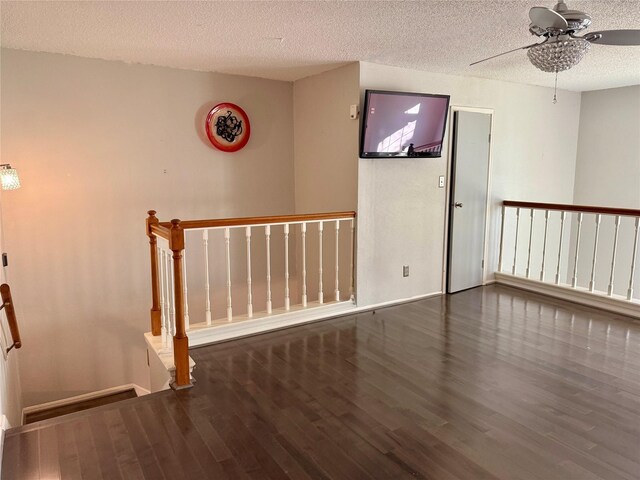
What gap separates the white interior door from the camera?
4.89 m

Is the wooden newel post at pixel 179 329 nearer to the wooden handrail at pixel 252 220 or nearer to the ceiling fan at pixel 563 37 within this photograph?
the wooden handrail at pixel 252 220

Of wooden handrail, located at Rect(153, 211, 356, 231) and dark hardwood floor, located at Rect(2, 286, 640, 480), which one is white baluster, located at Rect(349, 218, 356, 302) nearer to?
wooden handrail, located at Rect(153, 211, 356, 231)

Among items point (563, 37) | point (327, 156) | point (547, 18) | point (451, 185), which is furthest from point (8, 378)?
point (451, 185)

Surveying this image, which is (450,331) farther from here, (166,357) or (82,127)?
(82,127)

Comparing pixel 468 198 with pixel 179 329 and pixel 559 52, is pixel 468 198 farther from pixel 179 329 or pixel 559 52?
pixel 179 329

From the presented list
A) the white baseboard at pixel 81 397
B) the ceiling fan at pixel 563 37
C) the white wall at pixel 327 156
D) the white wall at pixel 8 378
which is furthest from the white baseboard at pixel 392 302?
the white wall at pixel 8 378

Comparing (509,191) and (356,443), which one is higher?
(509,191)

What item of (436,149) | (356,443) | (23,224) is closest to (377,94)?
(436,149)

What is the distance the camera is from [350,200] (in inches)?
172

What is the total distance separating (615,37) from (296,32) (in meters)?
1.96

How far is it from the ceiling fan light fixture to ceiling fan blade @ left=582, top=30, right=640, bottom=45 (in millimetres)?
56

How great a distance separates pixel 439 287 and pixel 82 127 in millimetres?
3911

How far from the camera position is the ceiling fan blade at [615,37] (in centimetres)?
242

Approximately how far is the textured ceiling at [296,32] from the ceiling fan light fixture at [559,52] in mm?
430
